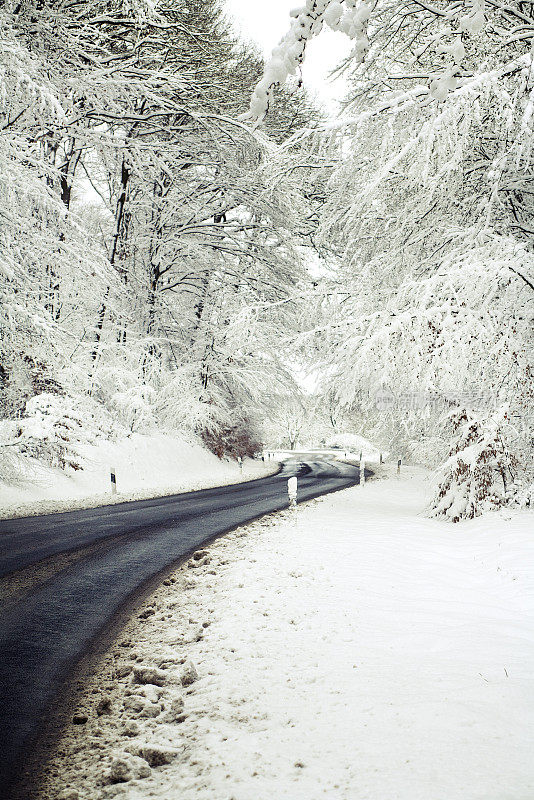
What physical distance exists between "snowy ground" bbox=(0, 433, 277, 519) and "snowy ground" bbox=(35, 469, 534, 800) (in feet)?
24.1

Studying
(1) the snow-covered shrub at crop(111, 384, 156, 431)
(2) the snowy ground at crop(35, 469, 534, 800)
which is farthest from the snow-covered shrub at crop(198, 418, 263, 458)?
(2) the snowy ground at crop(35, 469, 534, 800)

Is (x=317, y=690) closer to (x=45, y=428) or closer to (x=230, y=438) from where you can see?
(x=45, y=428)

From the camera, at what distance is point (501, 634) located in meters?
3.93

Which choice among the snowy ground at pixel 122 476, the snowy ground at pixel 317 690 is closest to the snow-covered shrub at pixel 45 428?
the snowy ground at pixel 122 476

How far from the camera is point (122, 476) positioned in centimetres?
1614

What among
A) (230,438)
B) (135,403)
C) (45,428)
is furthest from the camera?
(230,438)

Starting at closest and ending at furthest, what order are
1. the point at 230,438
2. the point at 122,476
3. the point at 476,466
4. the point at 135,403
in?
the point at 476,466, the point at 122,476, the point at 135,403, the point at 230,438

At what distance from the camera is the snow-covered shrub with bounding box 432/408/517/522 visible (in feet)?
26.5

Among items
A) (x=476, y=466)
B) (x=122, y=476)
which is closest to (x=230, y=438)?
(x=122, y=476)

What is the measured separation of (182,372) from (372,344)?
46.6ft

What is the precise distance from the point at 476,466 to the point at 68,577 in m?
6.51

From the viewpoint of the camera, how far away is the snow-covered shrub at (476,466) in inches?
318

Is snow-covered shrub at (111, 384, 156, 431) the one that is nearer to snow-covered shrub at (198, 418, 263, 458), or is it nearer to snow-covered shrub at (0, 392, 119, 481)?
snow-covered shrub at (0, 392, 119, 481)

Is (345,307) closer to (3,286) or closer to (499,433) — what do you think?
(499,433)
